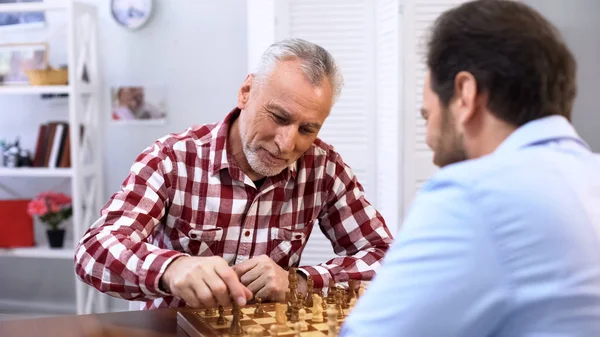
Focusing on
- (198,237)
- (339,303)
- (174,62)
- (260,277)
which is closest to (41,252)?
(174,62)

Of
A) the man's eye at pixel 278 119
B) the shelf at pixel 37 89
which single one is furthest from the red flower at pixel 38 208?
the man's eye at pixel 278 119

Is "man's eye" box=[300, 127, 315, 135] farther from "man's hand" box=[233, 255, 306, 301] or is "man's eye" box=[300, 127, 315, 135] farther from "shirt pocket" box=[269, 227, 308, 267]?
"man's hand" box=[233, 255, 306, 301]

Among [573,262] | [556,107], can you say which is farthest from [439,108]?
[573,262]

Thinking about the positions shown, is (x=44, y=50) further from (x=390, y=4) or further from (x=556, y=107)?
(x=556, y=107)

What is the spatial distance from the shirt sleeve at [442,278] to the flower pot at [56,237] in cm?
345

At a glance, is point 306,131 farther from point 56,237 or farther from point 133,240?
point 56,237

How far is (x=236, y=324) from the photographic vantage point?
1.48 meters

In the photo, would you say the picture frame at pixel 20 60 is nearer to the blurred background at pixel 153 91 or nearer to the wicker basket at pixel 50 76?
the blurred background at pixel 153 91

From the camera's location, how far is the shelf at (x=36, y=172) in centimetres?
398

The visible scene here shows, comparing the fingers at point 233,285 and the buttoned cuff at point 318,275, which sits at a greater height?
the fingers at point 233,285

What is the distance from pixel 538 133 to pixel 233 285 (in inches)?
28.8

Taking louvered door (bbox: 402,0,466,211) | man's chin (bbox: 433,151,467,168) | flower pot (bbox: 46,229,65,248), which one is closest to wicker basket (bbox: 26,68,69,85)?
flower pot (bbox: 46,229,65,248)

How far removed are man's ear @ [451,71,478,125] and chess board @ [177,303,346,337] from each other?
0.62 m

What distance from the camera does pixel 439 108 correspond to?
1.10 meters
